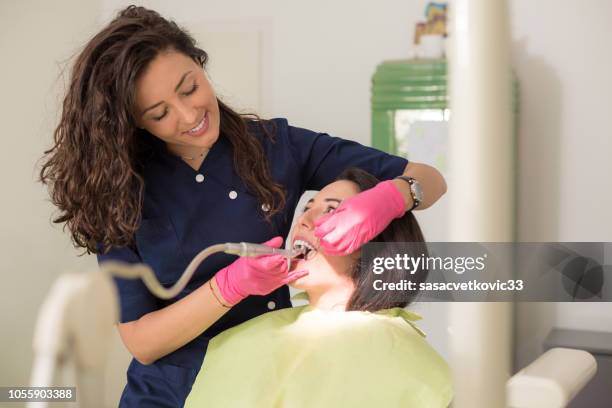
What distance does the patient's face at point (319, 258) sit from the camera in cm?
154

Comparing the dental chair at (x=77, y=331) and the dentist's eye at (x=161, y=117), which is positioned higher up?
the dentist's eye at (x=161, y=117)

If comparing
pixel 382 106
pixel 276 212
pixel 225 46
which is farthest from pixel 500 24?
pixel 225 46

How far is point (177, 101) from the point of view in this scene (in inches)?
58.9

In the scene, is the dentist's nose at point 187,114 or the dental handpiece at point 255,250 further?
the dentist's nose at point 187,114

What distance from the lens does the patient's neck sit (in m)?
1.57

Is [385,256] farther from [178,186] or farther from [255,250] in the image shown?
[178,186]

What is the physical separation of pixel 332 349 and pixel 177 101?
61 centimetres

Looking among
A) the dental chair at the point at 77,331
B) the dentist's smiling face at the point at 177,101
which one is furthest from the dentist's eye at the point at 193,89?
the dental chair at the point at 77,331

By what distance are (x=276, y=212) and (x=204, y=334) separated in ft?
1.08

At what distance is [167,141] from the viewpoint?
1.65m

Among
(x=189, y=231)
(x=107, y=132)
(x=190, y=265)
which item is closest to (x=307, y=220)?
(x=189, y=231)

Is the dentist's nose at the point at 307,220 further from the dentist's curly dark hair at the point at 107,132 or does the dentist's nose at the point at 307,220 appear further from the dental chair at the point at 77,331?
the dental chair at the point at 77,331

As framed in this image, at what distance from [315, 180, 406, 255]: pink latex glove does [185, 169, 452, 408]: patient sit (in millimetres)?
87

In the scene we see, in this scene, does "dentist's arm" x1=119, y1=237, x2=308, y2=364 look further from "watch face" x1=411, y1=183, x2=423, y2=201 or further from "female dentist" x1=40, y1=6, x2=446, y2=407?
"watch face" x1=411, y1=183, x2=423, y2=201
